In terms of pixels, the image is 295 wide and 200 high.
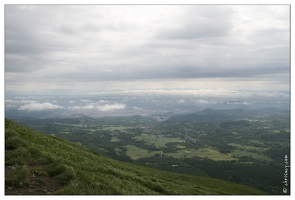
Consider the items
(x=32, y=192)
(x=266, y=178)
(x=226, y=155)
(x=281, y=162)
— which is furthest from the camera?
(x=226, y=155)

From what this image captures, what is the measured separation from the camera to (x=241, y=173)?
116 meters

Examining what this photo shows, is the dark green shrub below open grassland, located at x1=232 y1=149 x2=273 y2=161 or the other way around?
the other way around

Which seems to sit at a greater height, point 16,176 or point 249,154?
point 16,176

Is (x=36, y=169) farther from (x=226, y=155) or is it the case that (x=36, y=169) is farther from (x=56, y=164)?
(x=226, y=155)

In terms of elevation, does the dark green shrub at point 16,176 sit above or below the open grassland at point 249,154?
above

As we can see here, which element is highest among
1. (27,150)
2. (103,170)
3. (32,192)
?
(27,150)

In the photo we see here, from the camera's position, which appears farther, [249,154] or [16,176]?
[249,154]

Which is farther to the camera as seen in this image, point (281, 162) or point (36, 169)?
point (281, 162)

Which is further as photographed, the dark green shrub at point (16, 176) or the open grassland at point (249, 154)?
the open grassland at point (249, 154)

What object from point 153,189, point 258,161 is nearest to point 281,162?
point 258,161

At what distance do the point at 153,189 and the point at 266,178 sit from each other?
4322 inches

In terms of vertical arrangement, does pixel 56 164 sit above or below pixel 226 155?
above

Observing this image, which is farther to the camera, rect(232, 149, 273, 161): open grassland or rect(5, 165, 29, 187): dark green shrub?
rect(232, 149, 273, 161): open grassland
